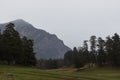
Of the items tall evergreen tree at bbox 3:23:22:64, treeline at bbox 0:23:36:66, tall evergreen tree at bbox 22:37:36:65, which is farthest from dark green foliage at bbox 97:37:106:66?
tall evergreen tree at bbox 3:23:22:64

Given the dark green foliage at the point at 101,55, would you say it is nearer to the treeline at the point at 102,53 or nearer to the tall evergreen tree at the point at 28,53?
the treeline at the point at 102,53

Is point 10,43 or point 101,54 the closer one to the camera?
point 10,43

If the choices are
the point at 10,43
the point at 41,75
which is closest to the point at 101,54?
the point at 10,43

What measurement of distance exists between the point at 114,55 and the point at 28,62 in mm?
32367

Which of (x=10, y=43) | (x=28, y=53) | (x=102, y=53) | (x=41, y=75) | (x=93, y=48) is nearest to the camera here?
(x=41, y=75)

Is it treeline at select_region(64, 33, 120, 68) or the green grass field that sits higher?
treeline at select_region(64, 33, 120, 68)

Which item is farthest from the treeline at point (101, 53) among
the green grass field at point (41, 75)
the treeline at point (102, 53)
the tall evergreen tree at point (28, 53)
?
the green grass field at point (41, 75)

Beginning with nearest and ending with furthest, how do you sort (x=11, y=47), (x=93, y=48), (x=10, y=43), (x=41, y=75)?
(x=41, y=75) → (x=10, y=43) → (x=11, y=47) → (x=93, y=48)

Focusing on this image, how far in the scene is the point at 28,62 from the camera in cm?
9325

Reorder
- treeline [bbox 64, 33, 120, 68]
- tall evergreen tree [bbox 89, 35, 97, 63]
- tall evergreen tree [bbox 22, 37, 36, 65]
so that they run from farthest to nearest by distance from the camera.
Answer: tall evergreen tree [bbox 89, 35, 97, 63] → treeline [bbox 64, 33, 120, 68] → tall evergreen tree [bbox 22, 37, 36, 65]

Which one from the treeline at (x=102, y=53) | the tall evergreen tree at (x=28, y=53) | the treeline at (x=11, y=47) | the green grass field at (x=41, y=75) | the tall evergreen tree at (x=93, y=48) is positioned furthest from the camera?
the tall evergreen tree at (x=93, y=48)

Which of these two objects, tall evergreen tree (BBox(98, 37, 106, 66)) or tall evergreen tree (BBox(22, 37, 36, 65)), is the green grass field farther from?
tall evergreen tree (BBox(98, 37, 106, 66))

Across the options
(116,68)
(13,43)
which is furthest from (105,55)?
(13,43)

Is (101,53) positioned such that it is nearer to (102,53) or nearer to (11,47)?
(102,53)
